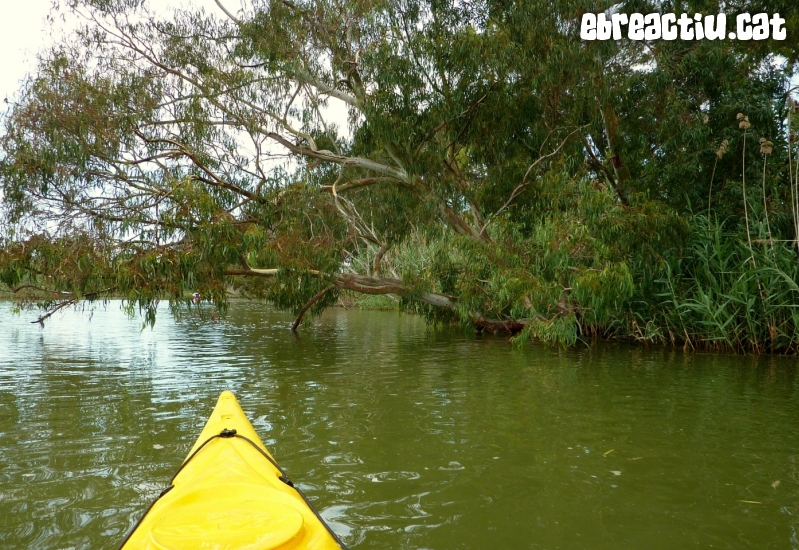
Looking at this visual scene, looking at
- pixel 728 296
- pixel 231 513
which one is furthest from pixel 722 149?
pixel 231 513

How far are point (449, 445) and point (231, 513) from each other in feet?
7.72

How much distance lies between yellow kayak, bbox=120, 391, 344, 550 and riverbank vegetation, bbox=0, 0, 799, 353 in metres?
6.00

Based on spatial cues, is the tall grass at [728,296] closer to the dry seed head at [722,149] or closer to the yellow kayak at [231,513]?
the dry seed head at [722,149]

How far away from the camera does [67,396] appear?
5.95 meters

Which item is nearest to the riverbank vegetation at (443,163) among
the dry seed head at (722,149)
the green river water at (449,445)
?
the dry seed head at (722,149)

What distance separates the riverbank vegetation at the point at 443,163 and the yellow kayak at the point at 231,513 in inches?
236

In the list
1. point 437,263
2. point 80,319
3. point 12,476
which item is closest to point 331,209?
point 437,263

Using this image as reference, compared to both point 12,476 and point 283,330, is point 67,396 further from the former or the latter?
point 283,330

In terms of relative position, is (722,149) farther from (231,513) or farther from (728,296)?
(231,513)

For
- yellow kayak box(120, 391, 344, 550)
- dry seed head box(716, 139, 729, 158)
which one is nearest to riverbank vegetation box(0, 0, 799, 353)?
dry seed head box(716, 139, 729, 158)

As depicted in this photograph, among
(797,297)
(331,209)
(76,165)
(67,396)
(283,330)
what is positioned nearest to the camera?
(67,396)

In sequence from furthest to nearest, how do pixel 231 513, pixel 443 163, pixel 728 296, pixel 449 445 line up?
pixel 443 163, pixel 728 296, pixel 449 445, pixel 231 513

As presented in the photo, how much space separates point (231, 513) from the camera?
6.79 feet

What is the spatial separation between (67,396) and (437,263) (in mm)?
8041
